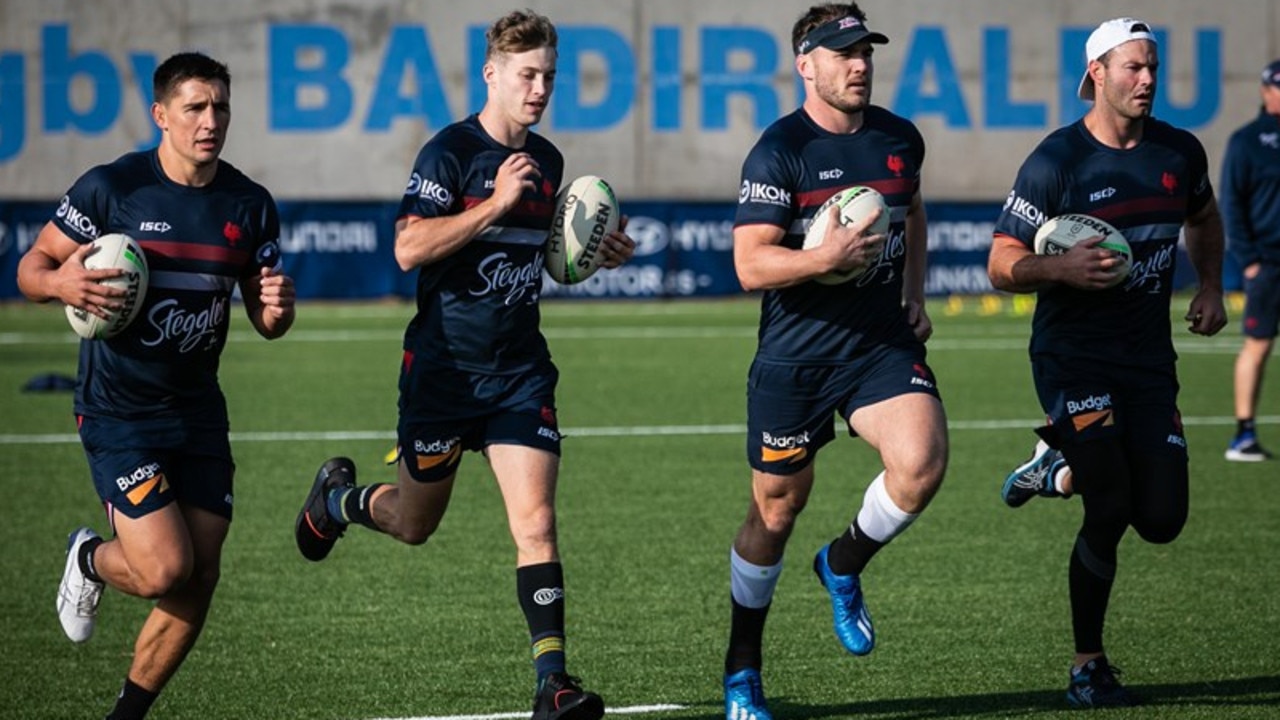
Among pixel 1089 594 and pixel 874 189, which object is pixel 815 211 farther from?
pixel 1089 594

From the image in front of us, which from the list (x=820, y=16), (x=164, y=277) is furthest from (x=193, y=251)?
(x=820, y=16)

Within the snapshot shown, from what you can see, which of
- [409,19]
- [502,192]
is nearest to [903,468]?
[502,192]

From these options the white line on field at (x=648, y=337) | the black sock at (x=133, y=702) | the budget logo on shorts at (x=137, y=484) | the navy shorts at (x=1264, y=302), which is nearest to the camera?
the budget logo on shorts at (x=137, y=484)

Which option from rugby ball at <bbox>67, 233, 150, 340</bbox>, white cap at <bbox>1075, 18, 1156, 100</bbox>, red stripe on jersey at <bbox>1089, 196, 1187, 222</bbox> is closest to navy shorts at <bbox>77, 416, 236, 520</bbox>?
rugby ball at <bbox>67, 233, 150, 340</bbox>

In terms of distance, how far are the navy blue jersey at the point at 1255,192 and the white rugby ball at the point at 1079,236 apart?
6.37 metres

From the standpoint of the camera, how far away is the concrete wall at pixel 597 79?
1289 inches

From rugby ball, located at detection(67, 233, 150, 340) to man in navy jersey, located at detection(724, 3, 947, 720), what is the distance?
83.4 inches

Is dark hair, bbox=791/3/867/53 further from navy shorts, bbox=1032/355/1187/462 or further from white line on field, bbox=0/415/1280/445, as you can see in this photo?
white line on field, bbox=0/415/1280/445

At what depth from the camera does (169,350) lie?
648 cm

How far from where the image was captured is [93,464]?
6.48 meters

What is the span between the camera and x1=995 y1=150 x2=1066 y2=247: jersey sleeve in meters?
7.15

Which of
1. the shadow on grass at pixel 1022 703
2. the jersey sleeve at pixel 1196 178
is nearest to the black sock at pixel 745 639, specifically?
the shadow on grass at pixel 1022 703

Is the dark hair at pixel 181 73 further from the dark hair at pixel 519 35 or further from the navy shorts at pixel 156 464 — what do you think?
the navy shorts at pixel 156 464

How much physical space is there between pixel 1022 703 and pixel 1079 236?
1770 millimetres
